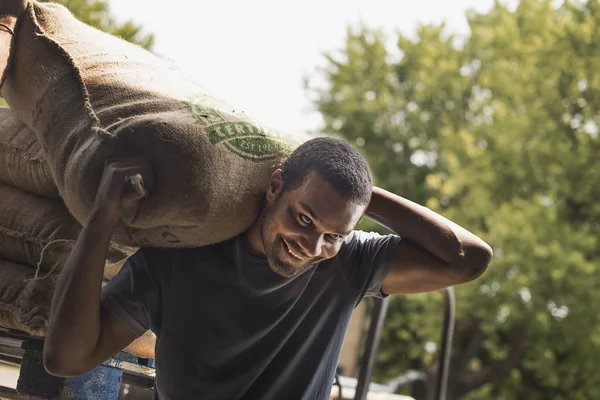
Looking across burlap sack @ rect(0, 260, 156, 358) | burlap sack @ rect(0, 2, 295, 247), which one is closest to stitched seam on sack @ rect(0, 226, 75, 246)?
burlap sack @ rect(0, 260, 156, 358)

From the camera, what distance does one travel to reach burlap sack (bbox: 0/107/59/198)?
2.39 m

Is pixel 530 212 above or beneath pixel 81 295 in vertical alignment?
beneath

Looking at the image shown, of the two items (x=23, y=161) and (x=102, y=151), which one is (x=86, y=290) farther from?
(x=23, y=161)

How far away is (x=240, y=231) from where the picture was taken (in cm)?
196

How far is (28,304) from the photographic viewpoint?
2.24m

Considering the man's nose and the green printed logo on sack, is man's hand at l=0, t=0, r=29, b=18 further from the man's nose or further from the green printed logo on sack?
the man's nose

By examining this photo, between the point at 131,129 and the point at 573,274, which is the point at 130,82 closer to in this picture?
the point at 131,129

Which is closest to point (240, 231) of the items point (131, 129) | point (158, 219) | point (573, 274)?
point (158, 219)

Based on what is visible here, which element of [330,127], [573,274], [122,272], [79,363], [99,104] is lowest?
[330,127]

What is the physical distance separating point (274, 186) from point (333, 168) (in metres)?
0.20

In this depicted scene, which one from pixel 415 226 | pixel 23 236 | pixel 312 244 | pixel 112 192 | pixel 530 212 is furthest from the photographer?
pixel 530 212

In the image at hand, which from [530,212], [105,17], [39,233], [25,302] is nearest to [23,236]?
[39,233]

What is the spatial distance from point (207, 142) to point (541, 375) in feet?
39.9

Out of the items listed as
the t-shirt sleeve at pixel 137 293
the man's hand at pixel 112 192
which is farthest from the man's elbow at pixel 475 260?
the man's hand at pixel 112 192
